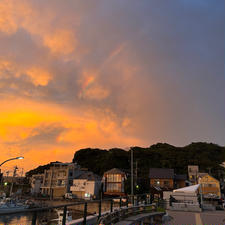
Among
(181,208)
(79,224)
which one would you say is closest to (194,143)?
(181,208)

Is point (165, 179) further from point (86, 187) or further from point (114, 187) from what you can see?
point (86, 187)

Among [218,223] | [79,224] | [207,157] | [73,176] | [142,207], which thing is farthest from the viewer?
[207,157]

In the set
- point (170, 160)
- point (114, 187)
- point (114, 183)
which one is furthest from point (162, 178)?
point (170, 160)

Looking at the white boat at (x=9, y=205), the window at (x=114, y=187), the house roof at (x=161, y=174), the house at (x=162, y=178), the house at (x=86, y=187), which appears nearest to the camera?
the white boat at (x=9, y=205)

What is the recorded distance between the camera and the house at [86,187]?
220 feet

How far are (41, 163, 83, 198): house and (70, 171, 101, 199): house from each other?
3.09 meters

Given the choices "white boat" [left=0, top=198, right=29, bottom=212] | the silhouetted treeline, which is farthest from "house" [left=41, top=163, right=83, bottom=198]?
"white boat" [left=0, top=198, right=29, bottom=212]

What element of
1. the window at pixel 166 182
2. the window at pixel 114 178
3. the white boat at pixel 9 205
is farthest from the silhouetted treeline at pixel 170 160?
the white boat at pixel 9 205

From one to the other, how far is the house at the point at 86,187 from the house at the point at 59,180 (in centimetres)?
309

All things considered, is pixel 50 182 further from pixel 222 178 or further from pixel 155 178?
pixel 222 178

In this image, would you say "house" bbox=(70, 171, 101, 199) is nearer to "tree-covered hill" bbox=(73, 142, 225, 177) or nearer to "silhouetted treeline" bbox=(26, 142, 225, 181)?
"silhouetted treeline" bbox=(26, 142, 225, 181)

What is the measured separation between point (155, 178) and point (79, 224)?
199 feet

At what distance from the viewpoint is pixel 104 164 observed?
100875 millimetres

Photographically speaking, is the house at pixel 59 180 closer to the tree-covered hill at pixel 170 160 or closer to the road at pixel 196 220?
the tree-covered hill at pixel 170 160
